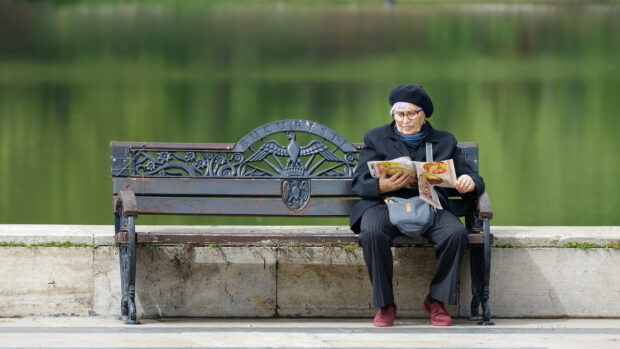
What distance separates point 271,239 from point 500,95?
2520 cm

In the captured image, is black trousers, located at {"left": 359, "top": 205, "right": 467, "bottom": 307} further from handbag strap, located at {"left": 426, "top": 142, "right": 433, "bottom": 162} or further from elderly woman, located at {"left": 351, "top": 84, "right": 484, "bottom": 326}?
handbag strap, located at {"left": 426, "top": 142, "right": 433, "bottom": 162}

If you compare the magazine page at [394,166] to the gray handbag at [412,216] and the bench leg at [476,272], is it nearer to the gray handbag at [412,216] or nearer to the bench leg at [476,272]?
the gray handbag at [412,216]

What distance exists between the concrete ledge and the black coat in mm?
278

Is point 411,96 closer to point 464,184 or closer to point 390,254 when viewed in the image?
point 464,184

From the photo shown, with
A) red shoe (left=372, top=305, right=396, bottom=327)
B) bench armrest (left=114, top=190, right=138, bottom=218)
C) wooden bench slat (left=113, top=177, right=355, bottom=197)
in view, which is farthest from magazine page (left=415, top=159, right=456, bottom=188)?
bench armrest (left=114, top=190, right=138, bottom=218)

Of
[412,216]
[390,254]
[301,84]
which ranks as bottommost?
[390,254]

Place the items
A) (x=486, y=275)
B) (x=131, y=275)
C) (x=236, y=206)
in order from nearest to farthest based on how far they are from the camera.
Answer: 1. (x=131, y=275)
2. (x=486, y=275)
3. (x=236, y=206)

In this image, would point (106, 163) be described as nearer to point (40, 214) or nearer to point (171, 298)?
point (40, 214)

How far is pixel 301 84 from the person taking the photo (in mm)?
34125

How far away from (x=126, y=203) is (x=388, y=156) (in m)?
1.33

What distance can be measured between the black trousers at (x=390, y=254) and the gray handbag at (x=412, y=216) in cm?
5

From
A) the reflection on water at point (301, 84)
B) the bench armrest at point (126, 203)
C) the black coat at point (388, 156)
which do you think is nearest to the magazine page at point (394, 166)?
the black coat at point (388, 156)

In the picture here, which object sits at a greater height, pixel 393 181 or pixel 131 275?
pixel 393 181

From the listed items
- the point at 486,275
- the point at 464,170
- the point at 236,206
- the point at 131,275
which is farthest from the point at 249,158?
the point at 486,275
